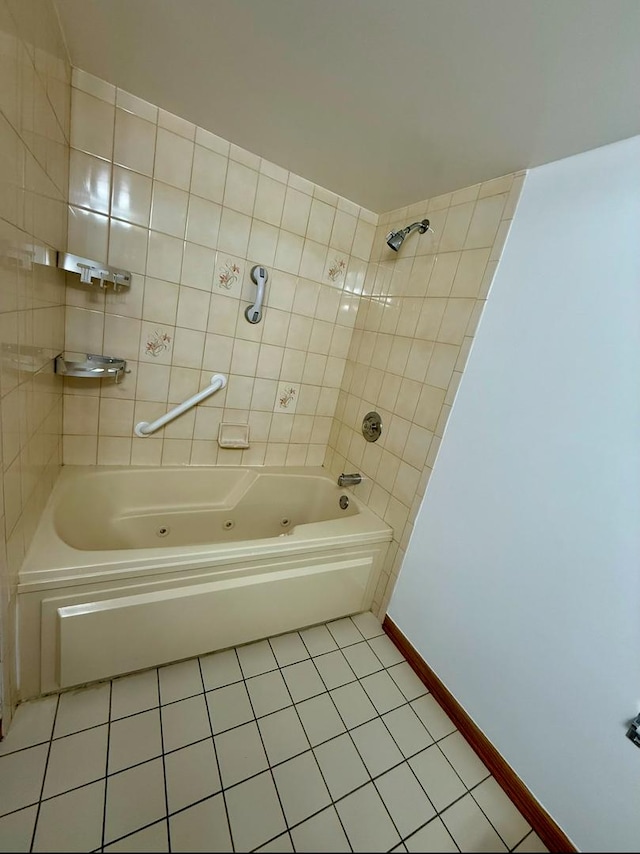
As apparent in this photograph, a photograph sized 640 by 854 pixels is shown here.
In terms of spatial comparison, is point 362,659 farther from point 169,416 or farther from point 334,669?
point 169,416

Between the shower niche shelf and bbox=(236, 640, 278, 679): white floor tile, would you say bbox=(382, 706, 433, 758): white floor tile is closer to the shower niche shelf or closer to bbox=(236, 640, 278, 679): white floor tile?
bbox=(236, 640, 278, 679): white floor tile

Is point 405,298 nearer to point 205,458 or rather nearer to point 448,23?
point 448,23

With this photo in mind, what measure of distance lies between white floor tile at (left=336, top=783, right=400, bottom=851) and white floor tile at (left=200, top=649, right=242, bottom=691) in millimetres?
552

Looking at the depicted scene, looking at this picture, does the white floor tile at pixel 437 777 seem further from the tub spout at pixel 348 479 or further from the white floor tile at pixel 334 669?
the tub spout at pixel 348 479

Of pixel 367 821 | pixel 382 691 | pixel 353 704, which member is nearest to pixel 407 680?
pixel 382 691

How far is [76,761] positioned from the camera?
0.94 meters

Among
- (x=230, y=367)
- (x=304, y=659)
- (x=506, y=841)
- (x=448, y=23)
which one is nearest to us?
(x=506, y=841)

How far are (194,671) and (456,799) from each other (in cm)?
92

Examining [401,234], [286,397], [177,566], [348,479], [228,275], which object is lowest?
[177,566]

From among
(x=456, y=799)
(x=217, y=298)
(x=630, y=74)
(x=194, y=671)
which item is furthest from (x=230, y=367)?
(x=456, y=799)

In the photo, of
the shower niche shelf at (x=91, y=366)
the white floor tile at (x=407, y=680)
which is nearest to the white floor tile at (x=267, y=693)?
the white floor tile at (x=407, y=680)

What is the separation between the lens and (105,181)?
1.31 metres

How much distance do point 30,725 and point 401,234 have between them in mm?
2138

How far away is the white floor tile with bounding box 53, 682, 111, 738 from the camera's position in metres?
1.03
